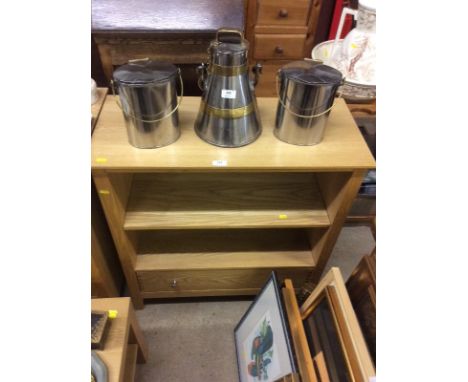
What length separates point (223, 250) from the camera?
48.6 inches

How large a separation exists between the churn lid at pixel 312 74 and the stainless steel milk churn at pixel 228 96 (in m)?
0.09

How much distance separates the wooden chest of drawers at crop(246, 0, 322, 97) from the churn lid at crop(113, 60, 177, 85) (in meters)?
1.26

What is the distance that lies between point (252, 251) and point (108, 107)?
712 mm

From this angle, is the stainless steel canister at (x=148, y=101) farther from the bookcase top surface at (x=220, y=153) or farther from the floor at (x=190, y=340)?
the floor at (x=190, y=340)

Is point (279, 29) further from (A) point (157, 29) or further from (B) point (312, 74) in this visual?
(B) point (312, 74)

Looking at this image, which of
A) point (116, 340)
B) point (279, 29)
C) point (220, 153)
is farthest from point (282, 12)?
point (116, 340)

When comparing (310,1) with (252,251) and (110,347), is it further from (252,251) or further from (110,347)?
(110,347)

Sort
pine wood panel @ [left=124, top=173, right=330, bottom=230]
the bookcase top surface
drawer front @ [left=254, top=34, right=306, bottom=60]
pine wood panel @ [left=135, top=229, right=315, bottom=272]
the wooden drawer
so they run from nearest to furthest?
the bookcase top surface → pine wood panel @ [left=124, top=173, right=330, bottom=230] → pine wood panel @ [left=135, top=229, right=315, bottom=272] → drawer front @ [left=254, top=34, right=306, bottom=60] → the wooden drawer

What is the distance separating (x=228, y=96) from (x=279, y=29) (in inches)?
52.1

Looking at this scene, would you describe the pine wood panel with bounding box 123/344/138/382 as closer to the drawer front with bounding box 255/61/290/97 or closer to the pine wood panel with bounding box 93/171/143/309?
the pine wood panel with bounding box 93/171/143/309

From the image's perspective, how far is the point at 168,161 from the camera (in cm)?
80

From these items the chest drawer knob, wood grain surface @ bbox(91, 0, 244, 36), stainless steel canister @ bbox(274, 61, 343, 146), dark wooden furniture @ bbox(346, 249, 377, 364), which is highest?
wood grain surface @ bbox(91, 0, 244, 36)

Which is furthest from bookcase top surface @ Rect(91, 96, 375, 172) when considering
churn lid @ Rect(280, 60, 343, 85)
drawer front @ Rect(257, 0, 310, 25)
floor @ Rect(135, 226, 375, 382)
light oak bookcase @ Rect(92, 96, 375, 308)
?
drawer front @ Rect(257, 0, 310, 25)

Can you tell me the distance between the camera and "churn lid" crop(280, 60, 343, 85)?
75 centimetres
